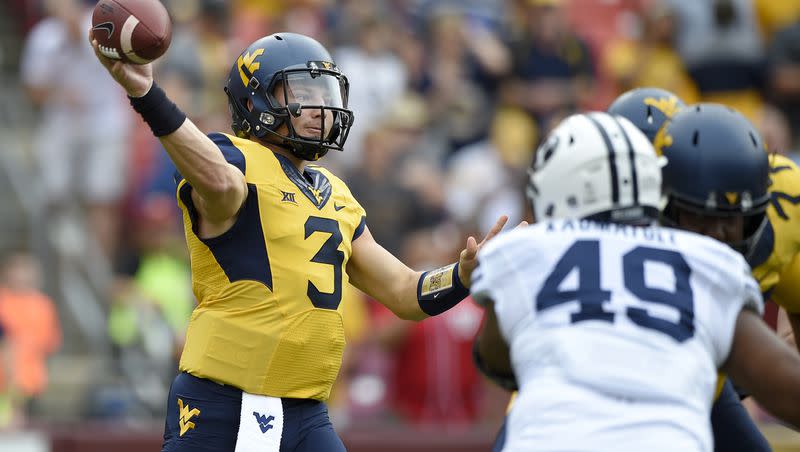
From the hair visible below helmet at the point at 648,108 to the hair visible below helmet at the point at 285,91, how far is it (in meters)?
1.17

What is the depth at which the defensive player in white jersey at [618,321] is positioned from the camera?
→ 3.42 m

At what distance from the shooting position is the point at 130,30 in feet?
14.6

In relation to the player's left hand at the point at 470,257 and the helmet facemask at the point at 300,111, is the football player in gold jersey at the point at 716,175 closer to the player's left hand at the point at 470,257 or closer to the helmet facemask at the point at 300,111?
the player's left hand at the point at 470,257

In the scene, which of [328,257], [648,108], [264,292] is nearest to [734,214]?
[648,108]

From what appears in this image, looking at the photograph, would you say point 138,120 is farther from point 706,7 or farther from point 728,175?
point 728,175

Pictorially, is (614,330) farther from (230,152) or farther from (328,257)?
(230,152)

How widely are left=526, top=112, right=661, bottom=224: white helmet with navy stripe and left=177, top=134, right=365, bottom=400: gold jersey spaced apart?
4.30ft

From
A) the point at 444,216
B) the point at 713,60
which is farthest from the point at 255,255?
the point at 713,60

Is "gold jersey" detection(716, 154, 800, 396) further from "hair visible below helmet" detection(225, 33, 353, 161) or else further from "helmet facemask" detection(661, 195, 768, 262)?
"hair visible below helmet" detection(225, 33, 353, 161)

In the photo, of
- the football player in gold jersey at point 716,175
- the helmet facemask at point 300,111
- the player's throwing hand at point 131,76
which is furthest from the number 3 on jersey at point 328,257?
the football player in gold jersey at point 716,175

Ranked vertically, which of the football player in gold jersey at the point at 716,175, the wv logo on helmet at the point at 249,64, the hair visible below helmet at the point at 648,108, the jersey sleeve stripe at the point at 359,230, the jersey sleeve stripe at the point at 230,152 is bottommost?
the football player in gold jersey at the point at 716,175

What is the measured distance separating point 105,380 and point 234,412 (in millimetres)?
6075

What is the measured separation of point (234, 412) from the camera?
15.5 ft

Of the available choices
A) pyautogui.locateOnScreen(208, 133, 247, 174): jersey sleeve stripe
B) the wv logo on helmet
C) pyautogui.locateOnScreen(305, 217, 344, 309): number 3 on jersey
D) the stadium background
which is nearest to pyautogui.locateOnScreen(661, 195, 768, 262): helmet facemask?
pyautogui.locateOnScreen(305, 217, 344, 309): number 3 on jersey
